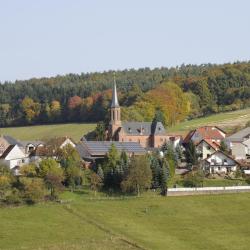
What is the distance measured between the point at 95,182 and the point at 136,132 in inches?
1174

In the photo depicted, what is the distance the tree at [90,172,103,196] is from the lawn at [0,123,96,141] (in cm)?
5343

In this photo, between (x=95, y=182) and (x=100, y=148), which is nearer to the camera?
(x=95, y=182)

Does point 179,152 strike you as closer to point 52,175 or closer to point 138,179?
point 138,179

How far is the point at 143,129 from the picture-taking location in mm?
92188

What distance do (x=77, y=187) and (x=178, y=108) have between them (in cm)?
6825

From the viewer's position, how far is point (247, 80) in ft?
475

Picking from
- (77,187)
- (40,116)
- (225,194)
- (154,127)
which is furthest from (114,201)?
(40,116)

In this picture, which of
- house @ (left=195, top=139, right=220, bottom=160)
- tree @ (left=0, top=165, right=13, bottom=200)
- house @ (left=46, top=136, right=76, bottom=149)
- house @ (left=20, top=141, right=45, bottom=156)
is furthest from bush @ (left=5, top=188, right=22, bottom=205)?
house @ (left=195, top=139, right=220, bottom=160)

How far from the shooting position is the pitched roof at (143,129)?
91500 millimetres

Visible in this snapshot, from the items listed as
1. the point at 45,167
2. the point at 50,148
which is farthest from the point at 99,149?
the point at 45,167

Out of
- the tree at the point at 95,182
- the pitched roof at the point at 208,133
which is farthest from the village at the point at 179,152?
the tree at the point at 95,182

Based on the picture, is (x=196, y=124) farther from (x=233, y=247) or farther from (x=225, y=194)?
(x=233, y=247)

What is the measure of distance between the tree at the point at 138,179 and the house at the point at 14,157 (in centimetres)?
1450

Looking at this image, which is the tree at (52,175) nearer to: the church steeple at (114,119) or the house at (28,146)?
the house at (28,146)
